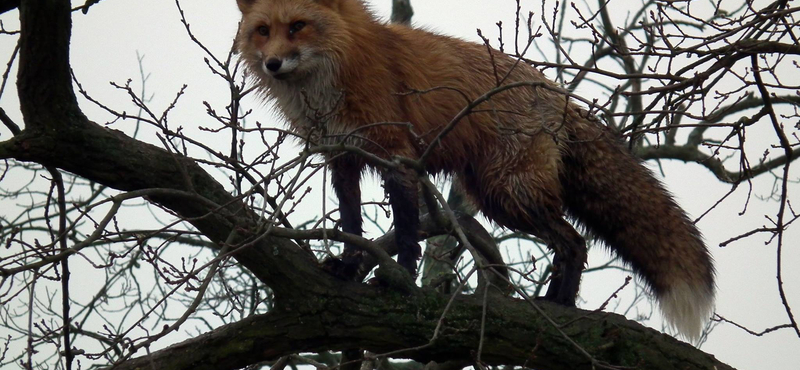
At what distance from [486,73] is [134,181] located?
125 inches

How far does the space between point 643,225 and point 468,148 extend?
1461 mm

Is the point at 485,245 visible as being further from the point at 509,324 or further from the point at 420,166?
the point at 420,166

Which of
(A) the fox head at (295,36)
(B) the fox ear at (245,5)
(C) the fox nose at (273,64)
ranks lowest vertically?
(C) the fox nose at (273,64)

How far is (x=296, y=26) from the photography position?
19.4ft

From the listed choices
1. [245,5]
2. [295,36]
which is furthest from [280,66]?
[245,5]

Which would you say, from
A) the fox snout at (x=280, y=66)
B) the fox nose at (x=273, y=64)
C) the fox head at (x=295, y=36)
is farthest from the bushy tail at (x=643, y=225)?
the fox nose at (x=273, y=64)

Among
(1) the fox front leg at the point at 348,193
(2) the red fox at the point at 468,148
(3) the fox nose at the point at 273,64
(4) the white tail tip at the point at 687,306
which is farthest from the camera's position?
(1) the fox front leg at the point at 348,193

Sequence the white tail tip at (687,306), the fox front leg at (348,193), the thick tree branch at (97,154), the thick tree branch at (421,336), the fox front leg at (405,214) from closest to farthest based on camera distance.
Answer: the thick tree branch at (97,154) → the thick tree branch at (421,336) → the fox front leg at (405,214) → the white tail tip at (687,306) → the fox front leg at (348,193)

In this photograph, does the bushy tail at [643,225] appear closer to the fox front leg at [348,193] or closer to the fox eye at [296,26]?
the fox front leg at [348,193]

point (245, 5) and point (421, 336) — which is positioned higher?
point (245, 5)

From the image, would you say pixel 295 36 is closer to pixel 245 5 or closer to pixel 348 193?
pixel 245 5

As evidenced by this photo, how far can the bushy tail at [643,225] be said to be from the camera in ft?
19.8

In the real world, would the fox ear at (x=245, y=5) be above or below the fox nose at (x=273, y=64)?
above

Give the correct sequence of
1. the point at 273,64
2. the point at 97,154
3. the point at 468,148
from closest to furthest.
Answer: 1. the point at 97,154
2. the point at 273,64
3. the point at 468,148
